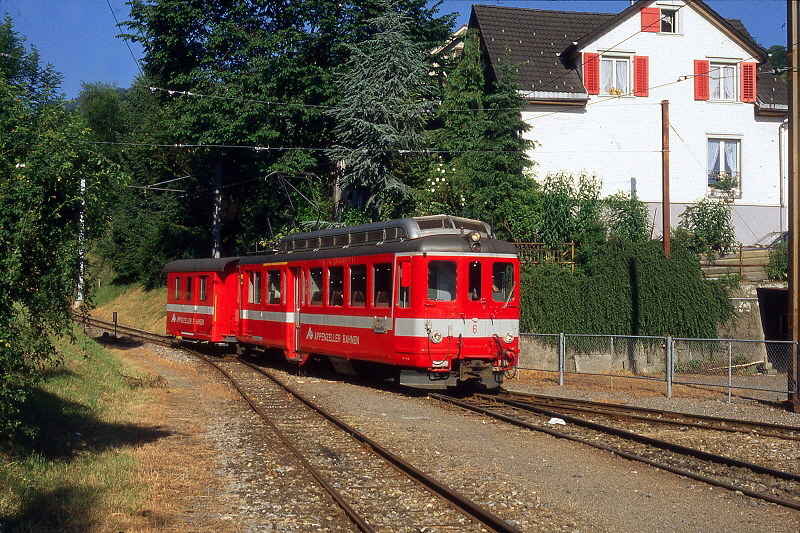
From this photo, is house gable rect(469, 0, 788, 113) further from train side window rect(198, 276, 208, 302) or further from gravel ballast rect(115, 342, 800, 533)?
gravel ballast rect(115, 342, 800, 533)

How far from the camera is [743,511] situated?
7582 millimetres

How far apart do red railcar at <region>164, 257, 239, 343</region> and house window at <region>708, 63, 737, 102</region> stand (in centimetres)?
2074

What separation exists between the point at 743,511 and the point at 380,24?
67.8 ft

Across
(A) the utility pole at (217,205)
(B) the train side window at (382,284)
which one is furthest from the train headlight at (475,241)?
(A) the utility pole at (217,205)

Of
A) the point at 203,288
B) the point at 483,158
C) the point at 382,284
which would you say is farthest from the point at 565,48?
the point at 382,284

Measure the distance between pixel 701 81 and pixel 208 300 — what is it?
2121 cm

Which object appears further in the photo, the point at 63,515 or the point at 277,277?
the point at 277,277

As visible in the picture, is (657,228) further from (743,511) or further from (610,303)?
(743,511)

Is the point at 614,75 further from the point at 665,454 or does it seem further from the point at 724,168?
the point at 665,454

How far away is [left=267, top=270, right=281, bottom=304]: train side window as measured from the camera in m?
20.4

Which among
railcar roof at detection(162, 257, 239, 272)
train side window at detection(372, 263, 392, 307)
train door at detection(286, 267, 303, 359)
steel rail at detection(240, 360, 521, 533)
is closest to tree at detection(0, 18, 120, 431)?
steel rail at detection(240, 360, 521, 533)

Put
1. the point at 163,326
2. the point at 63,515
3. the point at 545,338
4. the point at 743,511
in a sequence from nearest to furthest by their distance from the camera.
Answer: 1. the point at 63,515
2. the point at 743,511
3. the point at 545,338
4. the point at 163,326

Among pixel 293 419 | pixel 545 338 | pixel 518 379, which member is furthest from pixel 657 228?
pixel 293 419

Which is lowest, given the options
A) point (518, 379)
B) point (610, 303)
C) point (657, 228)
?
point (518, 379)
